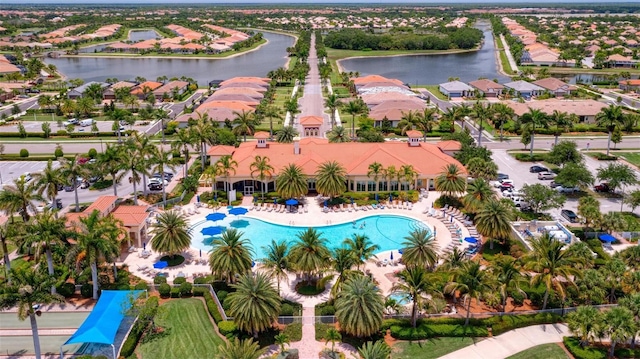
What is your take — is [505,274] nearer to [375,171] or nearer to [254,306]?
[254,306]

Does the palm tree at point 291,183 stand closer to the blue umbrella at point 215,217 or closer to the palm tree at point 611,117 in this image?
the blue umbrella at point 215,217

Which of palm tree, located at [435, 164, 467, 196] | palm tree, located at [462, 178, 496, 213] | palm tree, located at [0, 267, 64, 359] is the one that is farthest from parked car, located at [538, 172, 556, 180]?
palm tree, located at [0, 267, 64, 359]

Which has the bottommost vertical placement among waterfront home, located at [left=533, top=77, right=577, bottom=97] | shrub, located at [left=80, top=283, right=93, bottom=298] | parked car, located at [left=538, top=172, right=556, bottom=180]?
shrub, located at [left=80, top=283, right=93, bottom=298]

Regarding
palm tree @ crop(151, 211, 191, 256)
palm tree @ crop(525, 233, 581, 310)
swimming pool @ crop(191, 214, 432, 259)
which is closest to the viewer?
palm tree @ crop(525, 233, 581, 310)

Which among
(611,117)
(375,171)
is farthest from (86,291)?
(611,117)

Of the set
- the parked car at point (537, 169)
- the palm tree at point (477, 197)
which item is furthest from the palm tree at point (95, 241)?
the parked car at point (537, 169)

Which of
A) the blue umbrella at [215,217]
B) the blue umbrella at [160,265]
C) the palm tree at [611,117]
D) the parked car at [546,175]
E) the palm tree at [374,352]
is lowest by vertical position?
the blue umbrella at [160,265]

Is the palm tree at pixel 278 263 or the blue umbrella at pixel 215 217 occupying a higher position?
the palm tree at pixel 278 263

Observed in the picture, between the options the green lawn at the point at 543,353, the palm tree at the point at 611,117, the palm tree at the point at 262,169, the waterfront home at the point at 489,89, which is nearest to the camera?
the green lawn at the point at 543,353

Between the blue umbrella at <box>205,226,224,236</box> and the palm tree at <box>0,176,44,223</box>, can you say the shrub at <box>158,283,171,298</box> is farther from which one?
the palm tree at <box>0,176,44,223</box>
